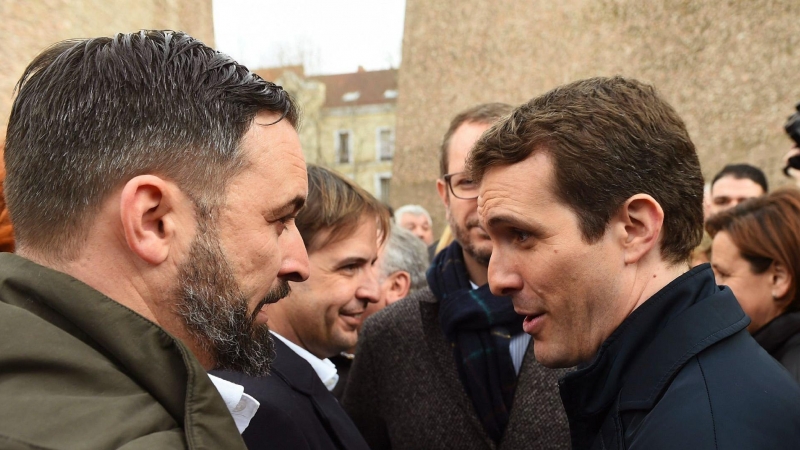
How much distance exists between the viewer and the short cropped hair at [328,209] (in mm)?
2635

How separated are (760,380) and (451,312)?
4.47 ft

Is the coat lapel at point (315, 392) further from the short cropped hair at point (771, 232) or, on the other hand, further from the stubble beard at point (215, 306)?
the short cropped hair at point (771, 232)

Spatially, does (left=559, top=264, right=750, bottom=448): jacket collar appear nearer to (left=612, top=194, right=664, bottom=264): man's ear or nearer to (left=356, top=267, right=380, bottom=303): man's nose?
(left=612, top=194, right=664, bottom=264): man's ear

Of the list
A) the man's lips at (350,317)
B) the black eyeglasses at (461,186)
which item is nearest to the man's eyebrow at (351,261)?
the man's lips at (350,317)

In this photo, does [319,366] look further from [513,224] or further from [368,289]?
[513,224]

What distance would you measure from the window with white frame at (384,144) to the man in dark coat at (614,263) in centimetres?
3780

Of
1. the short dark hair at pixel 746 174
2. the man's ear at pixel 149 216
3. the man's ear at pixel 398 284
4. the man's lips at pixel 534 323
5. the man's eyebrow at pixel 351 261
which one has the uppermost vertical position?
the man's ear at pixel 149 216

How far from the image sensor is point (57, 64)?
4.54 feet

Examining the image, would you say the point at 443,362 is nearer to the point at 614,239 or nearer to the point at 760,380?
the point at 614,239

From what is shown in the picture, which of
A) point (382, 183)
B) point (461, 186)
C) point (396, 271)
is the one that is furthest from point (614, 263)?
point (382, 183)

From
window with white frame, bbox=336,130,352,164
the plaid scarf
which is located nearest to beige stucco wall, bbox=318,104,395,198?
window with white frame, bbox=336,130,352,164

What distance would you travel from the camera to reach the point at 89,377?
1.07m

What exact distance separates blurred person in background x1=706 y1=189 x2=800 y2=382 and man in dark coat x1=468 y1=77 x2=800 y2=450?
4.94 ft

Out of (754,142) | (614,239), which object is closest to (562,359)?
(614,239)
